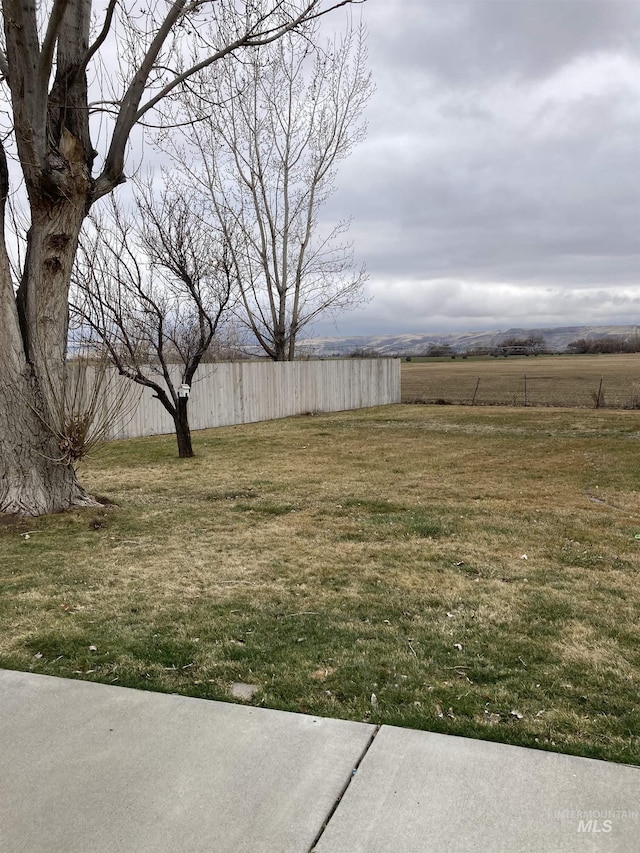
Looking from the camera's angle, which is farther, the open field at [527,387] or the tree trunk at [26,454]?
the open field at [527,387]

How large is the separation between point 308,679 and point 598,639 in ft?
5.07

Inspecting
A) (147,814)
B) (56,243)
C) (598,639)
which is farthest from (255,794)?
(56,243)

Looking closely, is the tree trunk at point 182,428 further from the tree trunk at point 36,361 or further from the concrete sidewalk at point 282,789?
the concrete sidewalk at point 282,789

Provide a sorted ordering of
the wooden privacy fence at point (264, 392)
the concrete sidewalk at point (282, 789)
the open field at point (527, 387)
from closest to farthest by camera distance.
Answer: the concrete sidewalk at point (282, 789)
the wooden privacy fence at point (264, 392)
the open field at point (527, 387)

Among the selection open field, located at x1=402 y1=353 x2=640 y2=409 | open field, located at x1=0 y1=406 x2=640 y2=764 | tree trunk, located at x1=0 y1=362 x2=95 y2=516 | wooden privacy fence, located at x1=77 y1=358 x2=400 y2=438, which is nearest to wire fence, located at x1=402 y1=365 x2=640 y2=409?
open field, located at x1=402 y1=353 x2=640 y2=409

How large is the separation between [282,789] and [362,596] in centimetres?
201

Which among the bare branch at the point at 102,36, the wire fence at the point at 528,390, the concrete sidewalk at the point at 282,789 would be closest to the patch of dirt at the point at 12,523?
the concrete sidewalk at the point at 282,789

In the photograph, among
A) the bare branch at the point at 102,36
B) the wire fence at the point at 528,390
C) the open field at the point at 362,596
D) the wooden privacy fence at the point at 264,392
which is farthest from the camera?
the wire fence at the point at 528,390

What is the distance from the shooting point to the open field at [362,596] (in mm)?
2721

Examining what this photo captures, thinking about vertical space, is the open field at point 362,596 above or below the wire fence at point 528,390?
above

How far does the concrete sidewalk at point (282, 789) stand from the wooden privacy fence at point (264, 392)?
1042 cm

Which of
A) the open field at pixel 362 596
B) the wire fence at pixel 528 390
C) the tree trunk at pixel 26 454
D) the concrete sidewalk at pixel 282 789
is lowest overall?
the wire fence at pixel 528 390

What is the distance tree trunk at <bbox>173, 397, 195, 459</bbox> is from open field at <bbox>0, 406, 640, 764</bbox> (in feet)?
6.13

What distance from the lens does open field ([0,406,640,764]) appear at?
272 centimetres
